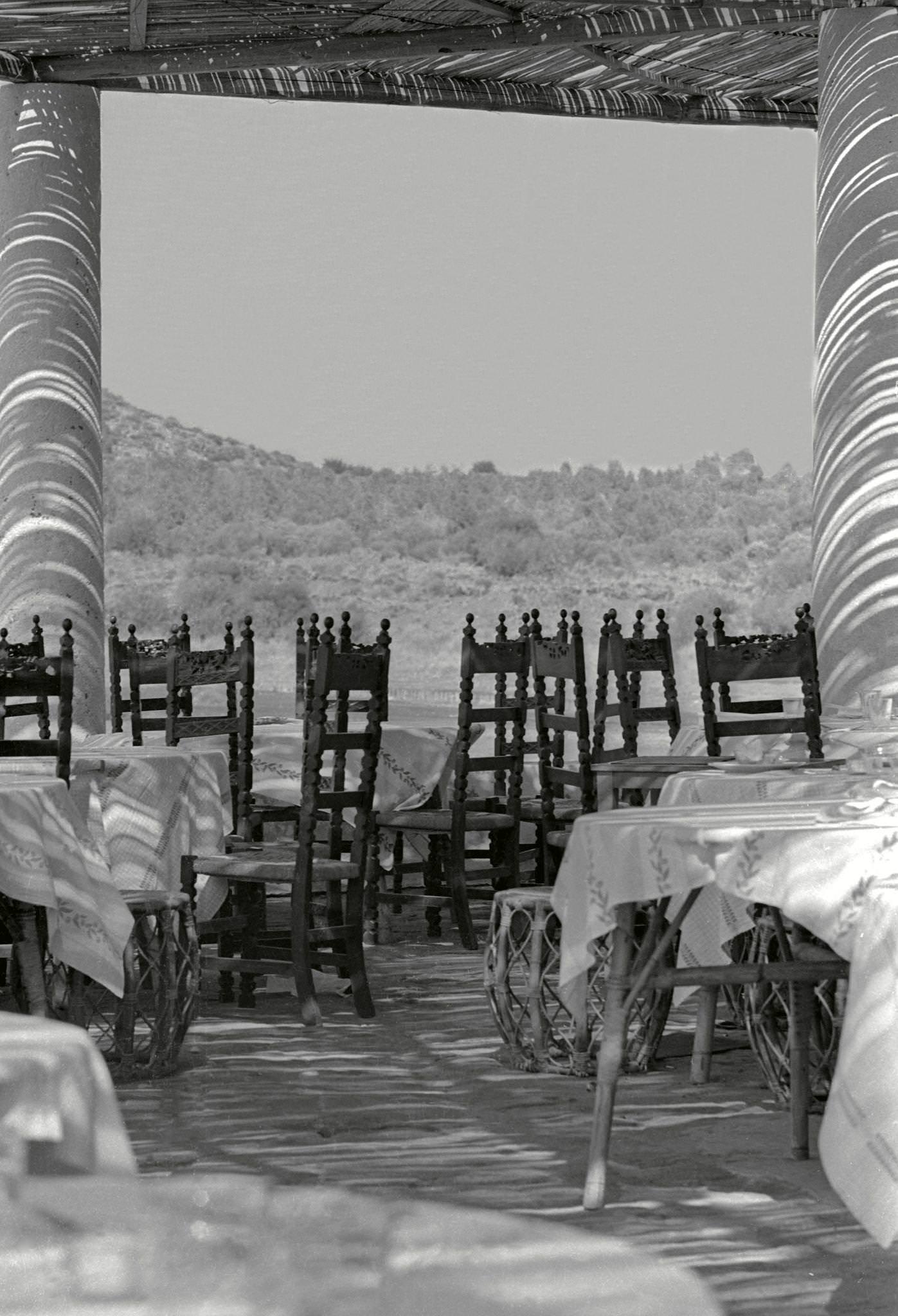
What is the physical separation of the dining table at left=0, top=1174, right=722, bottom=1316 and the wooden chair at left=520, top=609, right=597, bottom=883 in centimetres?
353

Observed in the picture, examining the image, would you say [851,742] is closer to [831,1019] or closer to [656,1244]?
[831,1019]

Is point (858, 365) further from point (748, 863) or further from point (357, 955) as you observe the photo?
point (748, 863)

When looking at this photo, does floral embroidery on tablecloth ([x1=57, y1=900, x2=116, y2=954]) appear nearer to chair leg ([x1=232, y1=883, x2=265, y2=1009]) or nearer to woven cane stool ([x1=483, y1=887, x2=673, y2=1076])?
woven cane stool ([x1=483, y1=887, x2=673, y2=1076])

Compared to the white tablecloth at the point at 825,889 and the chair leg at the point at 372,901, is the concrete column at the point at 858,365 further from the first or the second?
the white tablecloth at the point at 825,889

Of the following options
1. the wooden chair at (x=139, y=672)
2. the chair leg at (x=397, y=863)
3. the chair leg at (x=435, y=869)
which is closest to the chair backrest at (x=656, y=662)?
the chair leg at (x=435, y=869)

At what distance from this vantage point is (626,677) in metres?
5.73

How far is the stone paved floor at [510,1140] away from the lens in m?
2.80

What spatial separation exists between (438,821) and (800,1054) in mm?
2911

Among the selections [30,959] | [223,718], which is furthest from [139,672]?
[30,959]

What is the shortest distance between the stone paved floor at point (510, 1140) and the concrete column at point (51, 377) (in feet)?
10.4

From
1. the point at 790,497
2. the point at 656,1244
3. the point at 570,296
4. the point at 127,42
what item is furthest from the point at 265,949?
the point at 570,296

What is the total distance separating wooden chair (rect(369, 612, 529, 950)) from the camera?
6.15 metres

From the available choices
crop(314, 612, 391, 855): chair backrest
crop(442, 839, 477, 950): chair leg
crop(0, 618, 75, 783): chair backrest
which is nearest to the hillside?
crop(442, 839, 477, 950): chair leg

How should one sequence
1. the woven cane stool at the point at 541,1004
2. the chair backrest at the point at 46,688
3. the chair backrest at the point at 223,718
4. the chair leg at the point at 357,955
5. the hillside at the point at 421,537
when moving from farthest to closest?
the hillside at the point at 421,537 → the chair backrest at the point at 223,718 → the chair leg at the point at 357,955 → the chair backrest at the point at 46,688 → the woven cane stool at the point at 541,1004
